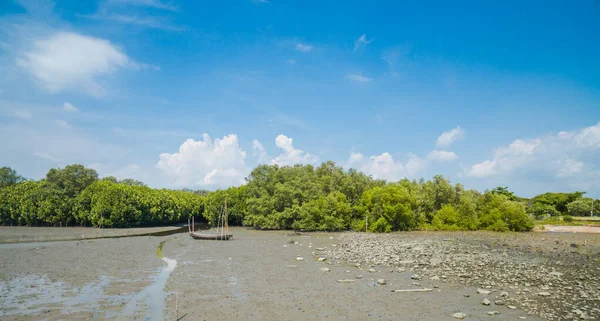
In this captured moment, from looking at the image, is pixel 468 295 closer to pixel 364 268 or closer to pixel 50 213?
pixel 364 268

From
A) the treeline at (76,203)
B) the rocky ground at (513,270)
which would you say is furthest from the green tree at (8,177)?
the rocky ground at (513,270)

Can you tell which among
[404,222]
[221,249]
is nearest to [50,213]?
[221,249]

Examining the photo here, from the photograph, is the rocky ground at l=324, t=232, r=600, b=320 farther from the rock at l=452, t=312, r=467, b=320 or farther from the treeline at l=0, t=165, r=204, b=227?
the treeline at l=0, t=165, r=204, b=227

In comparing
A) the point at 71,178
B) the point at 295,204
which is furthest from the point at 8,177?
the point at 295,204

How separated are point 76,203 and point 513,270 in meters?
71.5

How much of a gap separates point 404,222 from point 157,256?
135 ft

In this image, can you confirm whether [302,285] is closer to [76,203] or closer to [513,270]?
[513,270]

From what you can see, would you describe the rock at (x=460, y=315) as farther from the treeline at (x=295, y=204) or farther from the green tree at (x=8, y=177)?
the green tree at (x=8, y=177)

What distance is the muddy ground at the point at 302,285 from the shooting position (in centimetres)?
1608

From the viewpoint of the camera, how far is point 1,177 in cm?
8525

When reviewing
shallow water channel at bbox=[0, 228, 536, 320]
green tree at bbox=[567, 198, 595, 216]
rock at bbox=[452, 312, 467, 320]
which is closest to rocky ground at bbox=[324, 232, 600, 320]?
shallow water channel at bbox=[0, 228, 536, 320]

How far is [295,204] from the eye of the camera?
64750mm

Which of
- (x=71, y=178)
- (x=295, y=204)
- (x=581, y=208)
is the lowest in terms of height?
(x=581, y=208)

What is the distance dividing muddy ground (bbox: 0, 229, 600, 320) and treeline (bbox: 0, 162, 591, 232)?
89.8ft
